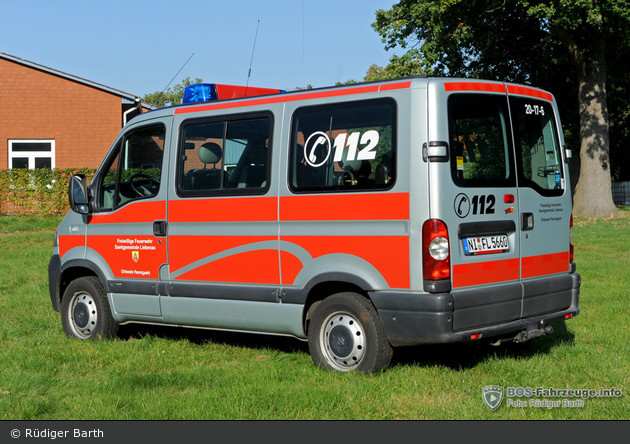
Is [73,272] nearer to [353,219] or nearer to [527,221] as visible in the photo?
[353,219]

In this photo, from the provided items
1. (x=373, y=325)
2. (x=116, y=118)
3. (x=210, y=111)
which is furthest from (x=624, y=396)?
(x=116, y=118)

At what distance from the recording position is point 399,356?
6.76 meters

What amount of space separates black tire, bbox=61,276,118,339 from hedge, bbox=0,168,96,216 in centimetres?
1670

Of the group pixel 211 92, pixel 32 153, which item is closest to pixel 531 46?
pixel 32 153

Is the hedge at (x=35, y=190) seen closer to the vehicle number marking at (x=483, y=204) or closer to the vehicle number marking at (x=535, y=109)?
the vehicle number marking at (x=535, y=109)

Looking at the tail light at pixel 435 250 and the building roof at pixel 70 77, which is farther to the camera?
the building roof at pixel 70 77

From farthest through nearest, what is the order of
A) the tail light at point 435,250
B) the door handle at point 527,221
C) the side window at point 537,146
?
the side window at point 537,146 → the door handle at point 527,221 → the tail light at point 435,250

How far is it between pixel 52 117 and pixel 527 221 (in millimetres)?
25263

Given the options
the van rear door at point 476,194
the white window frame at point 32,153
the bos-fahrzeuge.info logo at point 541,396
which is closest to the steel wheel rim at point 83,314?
the van rear door at point 476,194

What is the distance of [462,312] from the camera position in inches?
218

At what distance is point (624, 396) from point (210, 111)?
434 cm

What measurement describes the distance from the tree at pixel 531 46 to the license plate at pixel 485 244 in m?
16.5

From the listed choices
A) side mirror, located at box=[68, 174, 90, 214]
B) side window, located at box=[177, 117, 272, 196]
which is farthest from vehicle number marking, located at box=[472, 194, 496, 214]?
side mirror, located at box=[68, 174, 90, 214]

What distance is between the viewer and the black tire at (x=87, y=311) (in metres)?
7.83
